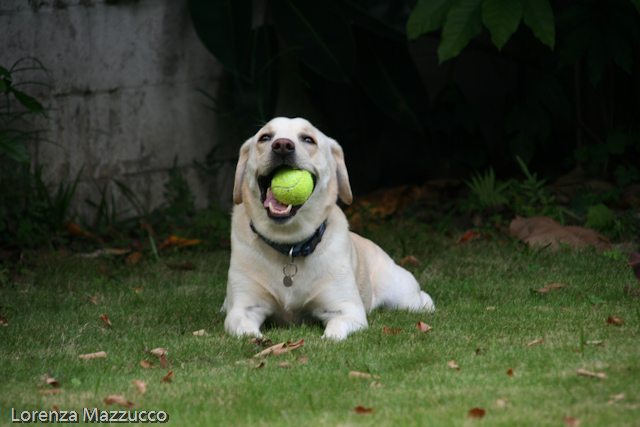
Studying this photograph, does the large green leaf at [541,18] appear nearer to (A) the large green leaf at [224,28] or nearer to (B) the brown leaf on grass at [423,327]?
(B) the brown leaf on grass at [423,327]

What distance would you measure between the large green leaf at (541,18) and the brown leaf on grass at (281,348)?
2.70 metres

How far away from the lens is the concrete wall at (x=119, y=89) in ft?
20.2

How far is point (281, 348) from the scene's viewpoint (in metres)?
3.36

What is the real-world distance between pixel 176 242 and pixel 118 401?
3573mm

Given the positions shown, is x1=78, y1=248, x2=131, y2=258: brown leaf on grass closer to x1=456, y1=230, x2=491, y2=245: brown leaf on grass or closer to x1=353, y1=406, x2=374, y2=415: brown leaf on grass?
x1=456, y1=230, x2=491, y2=245: brown leaf on grass

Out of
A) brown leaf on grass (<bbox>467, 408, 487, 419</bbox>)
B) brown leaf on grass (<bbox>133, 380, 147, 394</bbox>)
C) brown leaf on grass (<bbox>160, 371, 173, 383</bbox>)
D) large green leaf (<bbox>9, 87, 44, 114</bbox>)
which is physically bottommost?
brown leaf on grass (<bbox>160, 371, 173, 383</bbox>)

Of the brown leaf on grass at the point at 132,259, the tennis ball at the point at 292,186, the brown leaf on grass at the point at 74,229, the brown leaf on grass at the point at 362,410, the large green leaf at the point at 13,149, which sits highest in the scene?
the tennis ball at the point at 292,186

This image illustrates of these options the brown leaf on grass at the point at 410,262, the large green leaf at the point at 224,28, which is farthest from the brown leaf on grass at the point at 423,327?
the large green leaf at the point at 224,28

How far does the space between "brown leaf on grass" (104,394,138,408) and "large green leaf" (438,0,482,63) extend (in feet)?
10.5

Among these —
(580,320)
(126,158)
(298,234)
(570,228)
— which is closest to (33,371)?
(298,234)

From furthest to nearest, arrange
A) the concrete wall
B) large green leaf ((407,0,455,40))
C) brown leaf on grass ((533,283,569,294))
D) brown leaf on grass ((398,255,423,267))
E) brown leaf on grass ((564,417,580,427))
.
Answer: the concrete wall → brown leaf on grass ((398,255,423,267)) → large green leaf ((407,0,455,40)) → brown leaf on grass ((533,283,569,294)) → brown leaf on grass ((564,417,580,427))

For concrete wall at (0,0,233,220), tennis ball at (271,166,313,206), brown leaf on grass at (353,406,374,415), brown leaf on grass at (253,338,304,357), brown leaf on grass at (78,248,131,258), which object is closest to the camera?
brown leaf on grass at (353,406,374,415)

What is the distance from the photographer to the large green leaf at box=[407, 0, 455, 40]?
4871mm

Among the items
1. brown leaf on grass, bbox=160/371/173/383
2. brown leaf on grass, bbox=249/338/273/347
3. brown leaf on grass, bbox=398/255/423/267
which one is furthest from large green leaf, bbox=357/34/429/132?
brown leaf on grass, bbox=160/371/173/383
